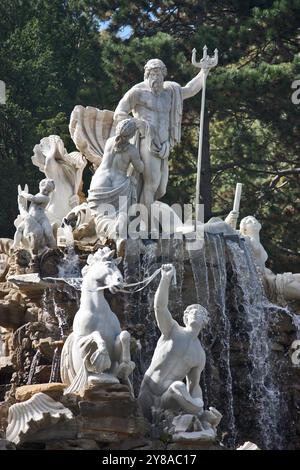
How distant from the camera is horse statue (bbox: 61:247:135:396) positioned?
22766 millimetres

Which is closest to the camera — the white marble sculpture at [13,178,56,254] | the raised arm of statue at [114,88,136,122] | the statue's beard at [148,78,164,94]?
the white marble sculpture at [13,178,56,254]

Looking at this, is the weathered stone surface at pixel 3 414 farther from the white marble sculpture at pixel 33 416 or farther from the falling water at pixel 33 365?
the falling water at pixel 33 365

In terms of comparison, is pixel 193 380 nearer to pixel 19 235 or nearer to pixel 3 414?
pixel 3 414

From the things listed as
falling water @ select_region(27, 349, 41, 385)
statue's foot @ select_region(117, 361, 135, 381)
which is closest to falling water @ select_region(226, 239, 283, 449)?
falling water @ select_region(27, 349, 41, 385)

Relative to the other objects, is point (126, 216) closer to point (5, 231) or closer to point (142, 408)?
point (142, 408)

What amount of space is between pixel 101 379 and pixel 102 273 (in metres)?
1.49

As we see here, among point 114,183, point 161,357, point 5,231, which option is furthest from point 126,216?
point 5,231

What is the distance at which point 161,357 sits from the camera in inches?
917

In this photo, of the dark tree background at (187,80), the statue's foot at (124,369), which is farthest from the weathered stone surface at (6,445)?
the dark tree background at (187,80)

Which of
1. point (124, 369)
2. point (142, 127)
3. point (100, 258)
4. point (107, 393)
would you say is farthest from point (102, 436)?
point (142, 127)

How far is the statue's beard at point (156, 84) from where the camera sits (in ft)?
94.4

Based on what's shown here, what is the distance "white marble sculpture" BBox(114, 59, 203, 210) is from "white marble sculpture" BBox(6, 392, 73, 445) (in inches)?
261

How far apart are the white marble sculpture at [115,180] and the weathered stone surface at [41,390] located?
13.8ft

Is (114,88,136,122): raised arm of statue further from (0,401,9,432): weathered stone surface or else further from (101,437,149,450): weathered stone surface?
(101,437,149,450): weathered stone surface
